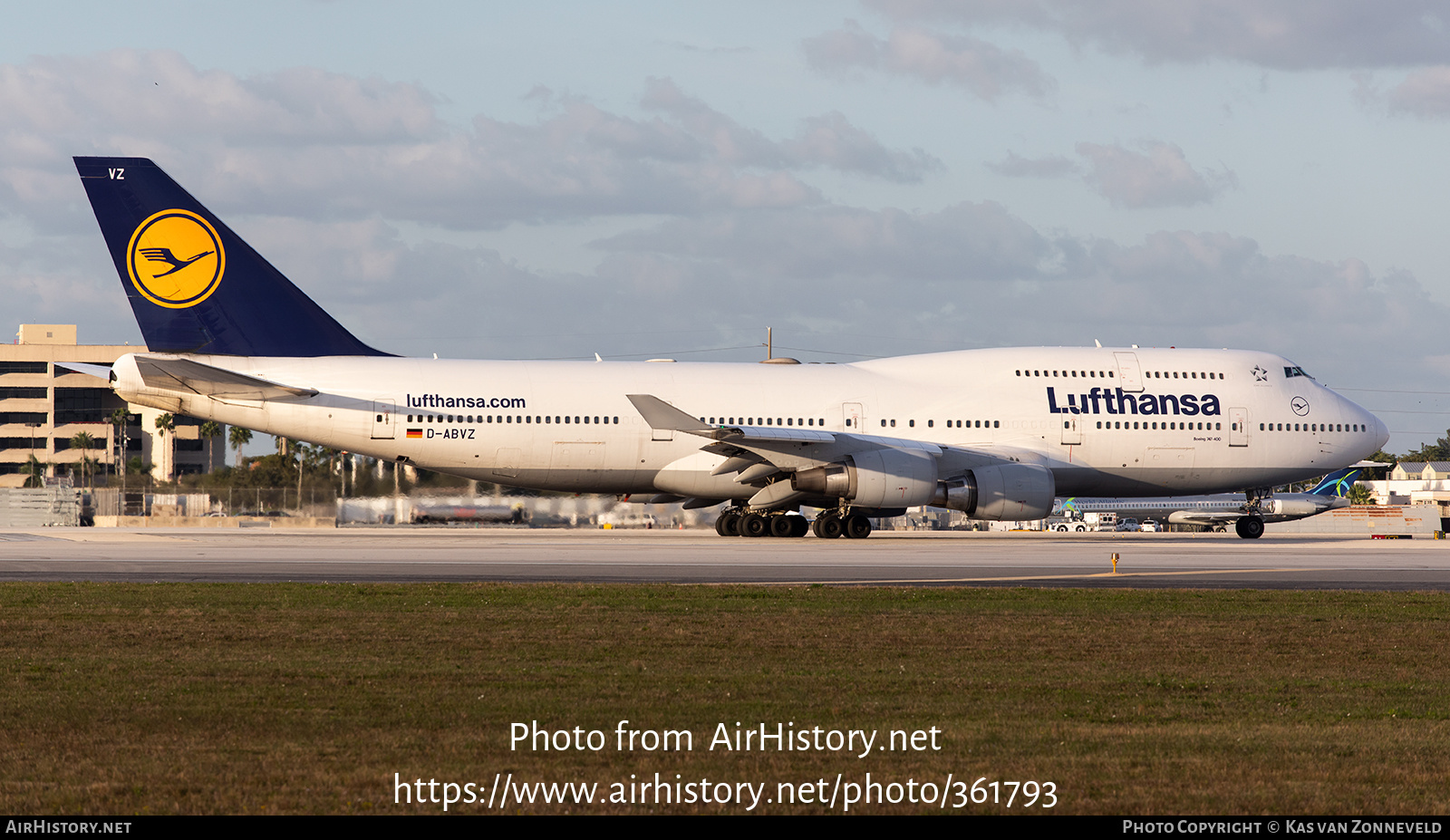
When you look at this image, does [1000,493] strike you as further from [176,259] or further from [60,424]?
[60,424]

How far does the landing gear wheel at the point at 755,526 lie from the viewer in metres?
32.8

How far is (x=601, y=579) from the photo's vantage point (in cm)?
1831

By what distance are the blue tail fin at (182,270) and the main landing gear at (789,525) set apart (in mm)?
11382

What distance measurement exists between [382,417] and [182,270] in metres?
5.66

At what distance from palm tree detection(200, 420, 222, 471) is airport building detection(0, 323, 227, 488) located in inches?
8.9

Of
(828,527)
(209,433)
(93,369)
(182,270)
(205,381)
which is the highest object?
(182,270)

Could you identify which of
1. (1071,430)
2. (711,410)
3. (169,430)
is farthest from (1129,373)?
(169,430)

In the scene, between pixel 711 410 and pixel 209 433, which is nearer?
pixel 711 410

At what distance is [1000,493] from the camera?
3131cm

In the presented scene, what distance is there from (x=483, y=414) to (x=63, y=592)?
16.7 metres

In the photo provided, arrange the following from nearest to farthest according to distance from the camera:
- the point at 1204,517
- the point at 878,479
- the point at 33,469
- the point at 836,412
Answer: the point at 878,479
the point at 836,412
the point at 1204,517
the point at 33,469


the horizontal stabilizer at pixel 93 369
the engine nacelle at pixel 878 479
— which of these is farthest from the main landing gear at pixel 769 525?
the horizontal stabilizer at pixel 93 369

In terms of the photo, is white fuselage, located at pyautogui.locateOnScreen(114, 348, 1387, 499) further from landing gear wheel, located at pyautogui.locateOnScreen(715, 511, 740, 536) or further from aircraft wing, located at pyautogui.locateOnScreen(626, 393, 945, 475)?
aircraft wing, located at pyautogui.locateOnScreen(626, 393, 945, 475)

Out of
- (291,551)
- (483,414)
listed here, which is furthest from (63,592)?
(483,414)
